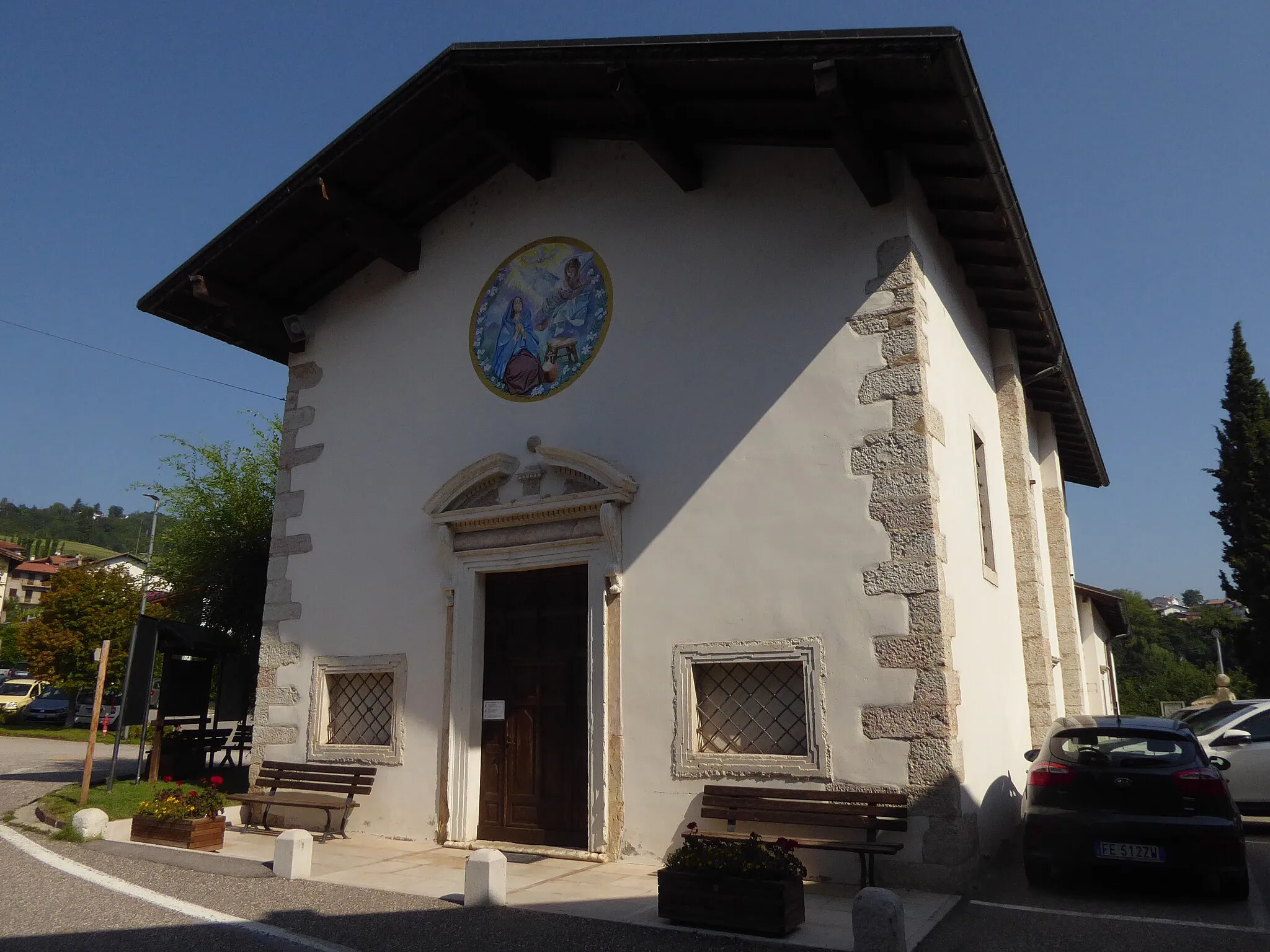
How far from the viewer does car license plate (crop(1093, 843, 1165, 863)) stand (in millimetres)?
5684

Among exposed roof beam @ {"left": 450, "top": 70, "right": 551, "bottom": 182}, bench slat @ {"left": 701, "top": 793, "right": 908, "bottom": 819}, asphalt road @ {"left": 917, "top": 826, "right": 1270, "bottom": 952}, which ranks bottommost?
asphalt road @ {"left": 917, "top": 826, "right": 1270, "bottom": 952}

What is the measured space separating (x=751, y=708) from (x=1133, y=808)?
99.6 inches

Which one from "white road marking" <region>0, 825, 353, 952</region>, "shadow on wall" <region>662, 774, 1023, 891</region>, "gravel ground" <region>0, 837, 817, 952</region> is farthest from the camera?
"shadow on wall" <region>662, 774, 1023, 891</region>

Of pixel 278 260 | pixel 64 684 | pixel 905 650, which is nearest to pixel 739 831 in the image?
pixel 905 650

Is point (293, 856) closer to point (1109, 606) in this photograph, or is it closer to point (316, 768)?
point (316, 768)

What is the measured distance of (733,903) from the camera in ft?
16.5

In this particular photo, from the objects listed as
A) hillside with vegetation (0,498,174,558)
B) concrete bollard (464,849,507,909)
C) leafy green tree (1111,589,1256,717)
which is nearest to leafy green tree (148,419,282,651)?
concrete bollard (464,849,507,909)

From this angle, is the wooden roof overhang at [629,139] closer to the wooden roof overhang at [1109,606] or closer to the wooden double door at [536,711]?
the wooden double door at [536,711]

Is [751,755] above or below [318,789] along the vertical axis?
above

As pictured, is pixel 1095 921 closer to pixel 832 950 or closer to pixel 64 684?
pixel 832 950

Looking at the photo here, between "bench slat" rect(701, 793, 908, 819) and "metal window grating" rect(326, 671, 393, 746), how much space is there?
11.2 feet

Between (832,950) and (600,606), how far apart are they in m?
3.40

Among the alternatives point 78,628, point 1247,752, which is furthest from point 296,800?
point 78,628

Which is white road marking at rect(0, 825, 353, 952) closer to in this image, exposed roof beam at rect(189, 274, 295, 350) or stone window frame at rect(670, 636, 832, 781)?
stone window frame at rect(670, 636, 832, 781)
